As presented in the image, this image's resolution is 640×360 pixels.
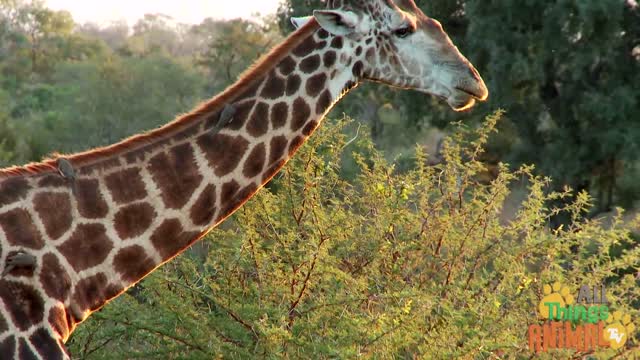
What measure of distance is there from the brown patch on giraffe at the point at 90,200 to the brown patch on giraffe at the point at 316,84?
43.7 inches

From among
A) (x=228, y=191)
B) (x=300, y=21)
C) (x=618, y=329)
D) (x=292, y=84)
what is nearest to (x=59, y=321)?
(x=228, y=191)

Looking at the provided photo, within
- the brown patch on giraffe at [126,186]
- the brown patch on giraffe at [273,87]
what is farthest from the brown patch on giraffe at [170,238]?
the brown patch on giraffe at [273,87]

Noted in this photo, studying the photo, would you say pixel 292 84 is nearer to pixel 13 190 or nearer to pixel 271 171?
pixel 271 171

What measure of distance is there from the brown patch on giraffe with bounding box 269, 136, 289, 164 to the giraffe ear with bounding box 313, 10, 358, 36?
0.55 m

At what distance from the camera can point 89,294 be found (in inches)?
187

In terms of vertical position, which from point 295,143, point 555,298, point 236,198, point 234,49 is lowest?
point 234,49

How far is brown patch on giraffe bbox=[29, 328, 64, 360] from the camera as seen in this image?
14.7 ft

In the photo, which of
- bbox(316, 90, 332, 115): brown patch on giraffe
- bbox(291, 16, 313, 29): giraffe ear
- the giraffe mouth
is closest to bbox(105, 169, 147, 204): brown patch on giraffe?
bbox(316, 90, 332, 115): brown patch on giraffe

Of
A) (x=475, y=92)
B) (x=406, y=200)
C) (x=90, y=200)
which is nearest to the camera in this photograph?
(x=90, y=200)

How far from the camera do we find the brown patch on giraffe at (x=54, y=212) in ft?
15.3

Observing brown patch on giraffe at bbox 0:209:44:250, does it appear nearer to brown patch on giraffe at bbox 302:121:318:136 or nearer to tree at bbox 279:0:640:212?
brown patch on giraffe at bbox 302:121:318:136

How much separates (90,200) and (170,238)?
40 centimetres

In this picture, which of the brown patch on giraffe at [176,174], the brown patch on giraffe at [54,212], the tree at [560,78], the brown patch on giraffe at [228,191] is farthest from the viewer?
the tree at [560,78]

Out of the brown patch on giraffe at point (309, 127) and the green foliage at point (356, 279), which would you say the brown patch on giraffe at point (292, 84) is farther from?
the green foliage at point (356, 279)
